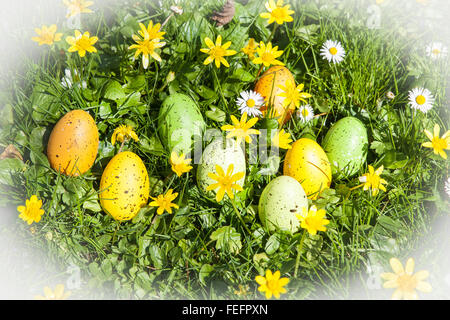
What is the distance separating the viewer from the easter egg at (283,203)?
2.14m

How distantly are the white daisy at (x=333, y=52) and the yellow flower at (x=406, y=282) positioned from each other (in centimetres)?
137

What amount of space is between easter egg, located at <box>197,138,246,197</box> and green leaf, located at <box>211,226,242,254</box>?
0.84 ft

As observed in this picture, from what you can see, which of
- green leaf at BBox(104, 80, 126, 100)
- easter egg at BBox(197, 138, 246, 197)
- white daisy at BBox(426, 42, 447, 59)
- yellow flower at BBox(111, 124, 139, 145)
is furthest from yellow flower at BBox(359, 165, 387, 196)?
green leaf at BBox(104, 80, 126, 100)

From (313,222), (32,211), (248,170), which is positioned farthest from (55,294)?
(313,222)

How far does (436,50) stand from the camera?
296 cm

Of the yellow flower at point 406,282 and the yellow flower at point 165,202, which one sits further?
the yellow flower at point 165,202

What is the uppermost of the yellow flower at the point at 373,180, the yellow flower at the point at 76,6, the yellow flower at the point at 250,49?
the yellow flower at the point at 76,6

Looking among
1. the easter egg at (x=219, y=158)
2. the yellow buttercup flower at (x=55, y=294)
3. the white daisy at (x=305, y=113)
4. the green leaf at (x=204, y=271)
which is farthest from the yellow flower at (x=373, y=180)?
the yellow buttercup flower at (x=55, y=294)

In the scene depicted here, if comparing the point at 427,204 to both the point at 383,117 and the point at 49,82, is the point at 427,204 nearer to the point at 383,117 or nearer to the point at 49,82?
the point at 383,117

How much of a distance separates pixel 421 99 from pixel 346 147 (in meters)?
0.69

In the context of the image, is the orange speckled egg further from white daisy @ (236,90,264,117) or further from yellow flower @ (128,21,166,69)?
yellow flower @ (128,21,166,69)

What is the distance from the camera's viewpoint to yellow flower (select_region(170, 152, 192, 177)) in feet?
7.32

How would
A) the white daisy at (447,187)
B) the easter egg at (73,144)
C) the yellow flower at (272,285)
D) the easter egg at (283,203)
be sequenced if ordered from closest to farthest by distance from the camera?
1. the yellow flower at (272,285)
2. the easter egg at (283,203)
3. the easter egg at (73,144)
4. the white daisy at (447,187)

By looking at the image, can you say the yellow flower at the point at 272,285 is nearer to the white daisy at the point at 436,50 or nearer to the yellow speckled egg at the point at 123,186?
the yellow speckled egg at the point at 123,186
